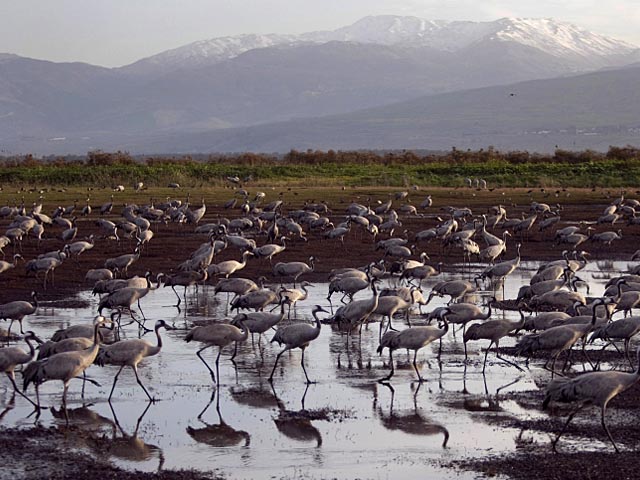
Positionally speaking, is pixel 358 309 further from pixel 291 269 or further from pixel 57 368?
pixel 291 269

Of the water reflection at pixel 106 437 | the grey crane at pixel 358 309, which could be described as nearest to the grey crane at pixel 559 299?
the grey crane at pixel 358 309

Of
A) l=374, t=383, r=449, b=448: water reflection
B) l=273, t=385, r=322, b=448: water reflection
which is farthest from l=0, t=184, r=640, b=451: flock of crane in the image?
l=273, t=385, r=322, b=448: water reflection

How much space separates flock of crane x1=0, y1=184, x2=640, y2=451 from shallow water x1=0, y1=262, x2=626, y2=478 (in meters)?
0.32

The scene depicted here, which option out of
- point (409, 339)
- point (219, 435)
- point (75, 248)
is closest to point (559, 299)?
point (409, 339)

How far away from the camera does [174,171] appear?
65.8 meters

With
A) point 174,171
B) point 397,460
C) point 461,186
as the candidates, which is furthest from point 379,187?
point 397,460

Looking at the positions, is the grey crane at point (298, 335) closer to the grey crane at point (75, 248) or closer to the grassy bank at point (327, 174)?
the grey crane at point (75, 248)

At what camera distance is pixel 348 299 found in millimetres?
24688

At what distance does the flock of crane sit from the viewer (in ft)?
52.2

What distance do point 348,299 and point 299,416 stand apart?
999cm

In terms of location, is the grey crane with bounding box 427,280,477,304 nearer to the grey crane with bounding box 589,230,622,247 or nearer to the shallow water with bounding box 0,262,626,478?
the shallow water with bounding box 0,262,626,478

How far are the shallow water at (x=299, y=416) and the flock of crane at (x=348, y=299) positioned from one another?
1.04ft

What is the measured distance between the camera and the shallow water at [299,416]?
12.9 m

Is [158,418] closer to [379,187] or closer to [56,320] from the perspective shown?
[56,320]
